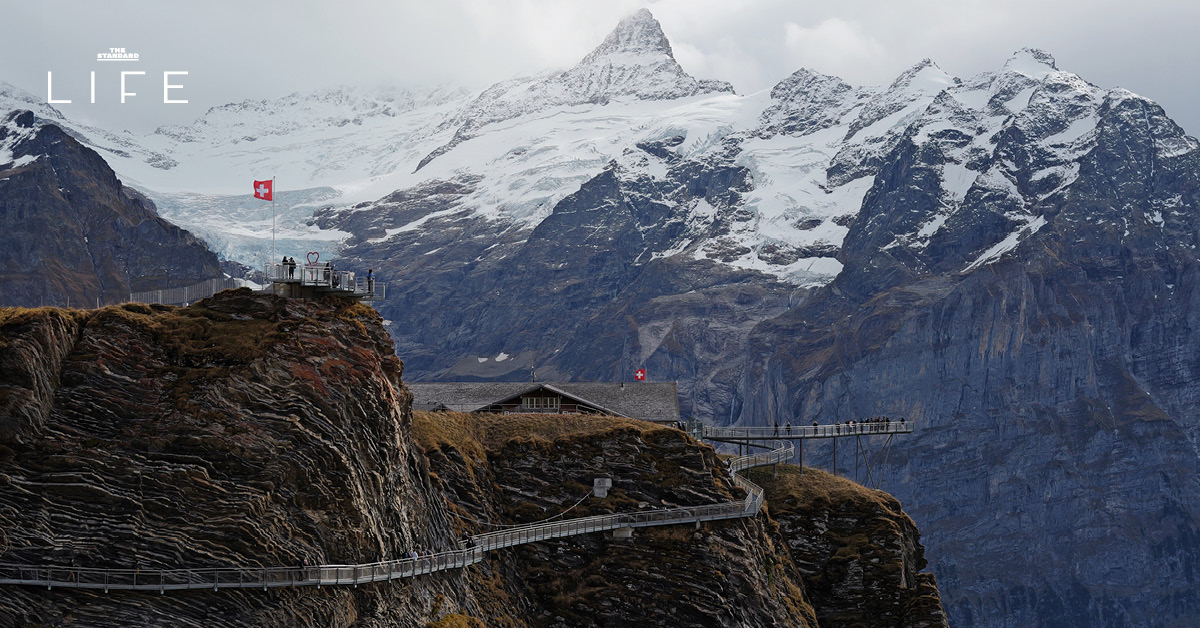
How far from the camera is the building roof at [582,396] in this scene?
134 m

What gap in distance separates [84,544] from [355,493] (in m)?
17.0

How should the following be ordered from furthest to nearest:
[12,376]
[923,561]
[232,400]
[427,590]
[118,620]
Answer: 1. [923,561]
2. [427,590]
3. [232,400]
4. [12,376]
5. [118,620]

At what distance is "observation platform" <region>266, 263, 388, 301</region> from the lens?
95.7 meters

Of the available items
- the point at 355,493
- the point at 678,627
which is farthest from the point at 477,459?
the point at 355,493

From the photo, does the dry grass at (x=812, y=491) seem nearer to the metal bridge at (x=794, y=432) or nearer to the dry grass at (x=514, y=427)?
the metal bridge at (x=794, y=432)

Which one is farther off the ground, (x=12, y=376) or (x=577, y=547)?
(x=12, y=376)

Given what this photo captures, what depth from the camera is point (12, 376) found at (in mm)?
80562

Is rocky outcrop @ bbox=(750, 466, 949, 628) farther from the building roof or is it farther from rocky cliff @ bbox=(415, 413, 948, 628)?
the building roof

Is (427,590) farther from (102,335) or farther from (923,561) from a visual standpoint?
(923,561)

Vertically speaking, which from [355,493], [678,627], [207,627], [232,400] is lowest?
[678,627]

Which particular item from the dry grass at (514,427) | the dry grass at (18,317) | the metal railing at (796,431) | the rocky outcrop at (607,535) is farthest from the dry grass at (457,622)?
the metal railing at (796,431)

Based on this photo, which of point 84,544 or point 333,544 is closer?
point 84,544

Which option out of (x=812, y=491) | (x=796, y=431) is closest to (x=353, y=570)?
(x=812, y=491)

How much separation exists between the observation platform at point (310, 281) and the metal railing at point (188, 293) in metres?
4.09
